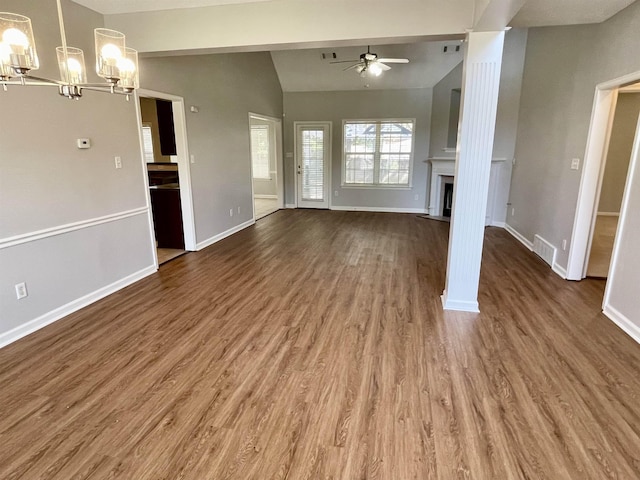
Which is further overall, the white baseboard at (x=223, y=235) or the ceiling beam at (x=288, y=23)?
the white baseboard at (x=223, y=235)

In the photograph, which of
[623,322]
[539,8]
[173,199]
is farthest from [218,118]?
[623,322]

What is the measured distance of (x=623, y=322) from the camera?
2912 millimetres

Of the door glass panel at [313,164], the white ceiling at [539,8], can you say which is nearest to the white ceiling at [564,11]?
the white ceiling at [539,8]

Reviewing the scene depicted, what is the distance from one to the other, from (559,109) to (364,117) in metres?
4.24

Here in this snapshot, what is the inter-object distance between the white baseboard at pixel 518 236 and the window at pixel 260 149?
267 inches

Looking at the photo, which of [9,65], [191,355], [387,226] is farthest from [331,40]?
[387,226]

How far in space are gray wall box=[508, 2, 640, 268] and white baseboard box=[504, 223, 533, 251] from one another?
2.8 inches

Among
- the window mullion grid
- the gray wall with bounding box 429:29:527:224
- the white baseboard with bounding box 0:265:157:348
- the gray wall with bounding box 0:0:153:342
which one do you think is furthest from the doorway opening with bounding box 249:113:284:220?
the gray wall with bounding box 0:0:153:342

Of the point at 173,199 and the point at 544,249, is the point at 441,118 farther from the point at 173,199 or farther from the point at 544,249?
the point at 173,199

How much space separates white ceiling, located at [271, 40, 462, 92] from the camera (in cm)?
653

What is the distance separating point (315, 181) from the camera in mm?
8656

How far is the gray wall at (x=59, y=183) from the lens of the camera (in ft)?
8.79

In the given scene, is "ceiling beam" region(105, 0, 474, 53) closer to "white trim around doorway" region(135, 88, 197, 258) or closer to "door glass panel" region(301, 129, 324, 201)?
"white trim around doorway" region(135, 88, 197, 258)

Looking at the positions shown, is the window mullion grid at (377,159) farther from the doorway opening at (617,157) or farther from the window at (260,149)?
the doorway opening at (617,157)
